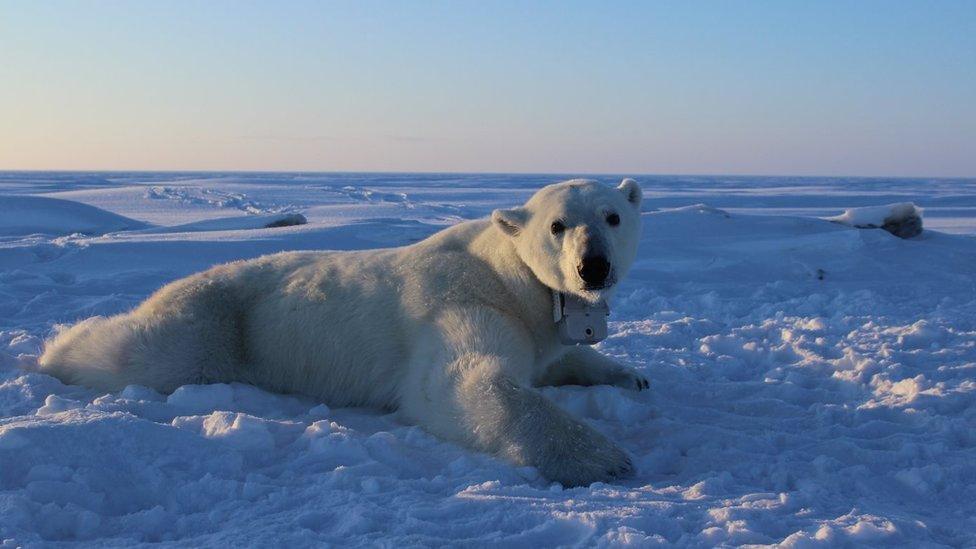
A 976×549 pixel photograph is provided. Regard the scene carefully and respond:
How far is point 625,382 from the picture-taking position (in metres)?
3.58

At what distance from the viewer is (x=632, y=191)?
3477mm

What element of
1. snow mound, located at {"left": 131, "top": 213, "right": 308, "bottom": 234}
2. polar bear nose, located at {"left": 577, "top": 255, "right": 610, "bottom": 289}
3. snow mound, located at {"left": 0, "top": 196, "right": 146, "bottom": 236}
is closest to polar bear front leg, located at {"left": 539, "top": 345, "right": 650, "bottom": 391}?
polar bear nose, located at {"left": 577, "top": 255, "right": 610, "bottom": 289}

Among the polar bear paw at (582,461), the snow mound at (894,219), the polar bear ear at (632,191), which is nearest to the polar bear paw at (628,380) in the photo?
the polar bear ear at (632,191)

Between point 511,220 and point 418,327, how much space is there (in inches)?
21.9

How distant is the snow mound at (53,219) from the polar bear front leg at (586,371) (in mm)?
8567

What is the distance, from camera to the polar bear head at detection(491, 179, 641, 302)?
9.58 ft

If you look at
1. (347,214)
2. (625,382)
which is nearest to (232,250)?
(625,382)

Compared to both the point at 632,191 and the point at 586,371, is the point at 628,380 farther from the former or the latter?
the point at 632,191

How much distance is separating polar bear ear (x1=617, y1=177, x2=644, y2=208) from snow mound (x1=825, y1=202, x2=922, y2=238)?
6.37 meters

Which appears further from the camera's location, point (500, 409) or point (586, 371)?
point (586, 371)

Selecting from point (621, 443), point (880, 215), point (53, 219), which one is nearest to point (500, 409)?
point (621, 443)

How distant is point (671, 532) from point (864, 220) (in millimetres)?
8303

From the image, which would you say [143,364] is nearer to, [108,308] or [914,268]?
[108,308]

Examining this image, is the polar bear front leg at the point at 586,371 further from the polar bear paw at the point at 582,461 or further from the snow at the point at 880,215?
the snow at the point at 880,215
